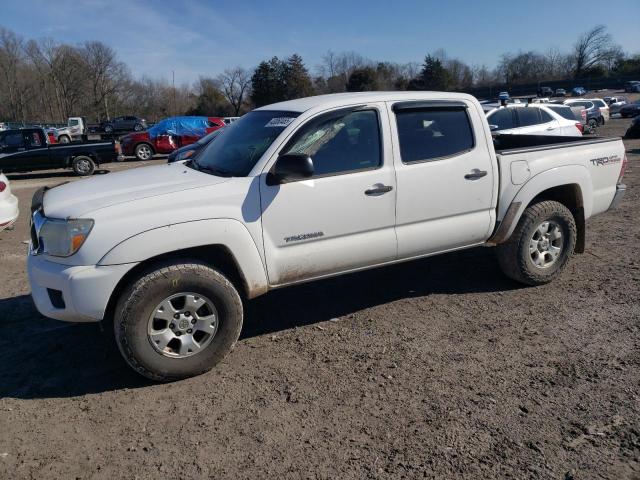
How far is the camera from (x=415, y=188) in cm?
424

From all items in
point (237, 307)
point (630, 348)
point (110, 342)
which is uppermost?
point (237, 307)

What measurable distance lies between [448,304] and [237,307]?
2.14 metres

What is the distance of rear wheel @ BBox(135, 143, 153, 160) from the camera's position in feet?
74.0

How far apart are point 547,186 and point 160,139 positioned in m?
20.6

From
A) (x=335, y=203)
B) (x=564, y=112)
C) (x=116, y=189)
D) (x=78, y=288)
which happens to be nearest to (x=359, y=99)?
(x=335, y=203)

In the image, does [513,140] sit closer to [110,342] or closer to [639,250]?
[639,250]

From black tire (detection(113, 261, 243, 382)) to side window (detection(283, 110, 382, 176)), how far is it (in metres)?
1.14

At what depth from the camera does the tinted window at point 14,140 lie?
1656 cm

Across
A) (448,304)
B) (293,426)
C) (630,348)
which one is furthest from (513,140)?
(293,426)

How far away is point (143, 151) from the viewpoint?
22.7m

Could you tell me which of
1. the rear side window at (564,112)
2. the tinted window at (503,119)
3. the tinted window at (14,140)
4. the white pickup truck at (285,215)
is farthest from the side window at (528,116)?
the tinted window at (14,140)

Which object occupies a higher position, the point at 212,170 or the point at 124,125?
the point at 124,125

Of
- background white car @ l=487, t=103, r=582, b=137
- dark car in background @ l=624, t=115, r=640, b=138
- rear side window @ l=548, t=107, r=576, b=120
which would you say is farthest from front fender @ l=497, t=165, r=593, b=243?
dark car in background @ l=624, t=115, r=640, b=138

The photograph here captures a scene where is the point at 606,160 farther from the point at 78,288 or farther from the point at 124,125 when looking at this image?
the point at 124,125
